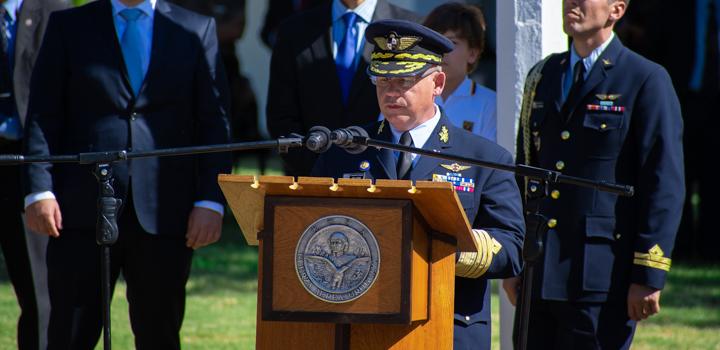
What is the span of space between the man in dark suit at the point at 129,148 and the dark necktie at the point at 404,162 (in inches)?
60.7

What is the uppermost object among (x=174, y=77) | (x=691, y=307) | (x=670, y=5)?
(x=670, y=5)

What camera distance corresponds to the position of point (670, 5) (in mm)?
10305

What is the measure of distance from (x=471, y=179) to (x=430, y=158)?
157 mm

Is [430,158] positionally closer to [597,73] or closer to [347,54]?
[597,73]

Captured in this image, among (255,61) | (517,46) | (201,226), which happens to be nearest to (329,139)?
(201,226)

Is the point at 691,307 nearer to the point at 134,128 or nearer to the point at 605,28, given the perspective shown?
the point at 605,28

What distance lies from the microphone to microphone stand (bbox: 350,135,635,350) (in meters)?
0.02

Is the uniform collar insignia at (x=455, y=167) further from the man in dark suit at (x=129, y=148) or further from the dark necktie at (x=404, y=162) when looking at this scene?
the man in dark suit at (x=129, y=148)

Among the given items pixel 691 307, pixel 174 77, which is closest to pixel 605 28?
pixel 174 77

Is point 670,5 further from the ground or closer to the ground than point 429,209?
further from the ground

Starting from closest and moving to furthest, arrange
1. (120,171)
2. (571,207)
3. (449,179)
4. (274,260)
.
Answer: (274,260)
(449,179)
(571,207)
(120,171)

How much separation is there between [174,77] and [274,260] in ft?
7.09

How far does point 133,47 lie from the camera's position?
5.31 m

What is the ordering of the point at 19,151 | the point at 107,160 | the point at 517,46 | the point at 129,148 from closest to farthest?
1. the point at 107,160
2. the point at 129,148
3. the point at 517,46
4. the point at 19,151
